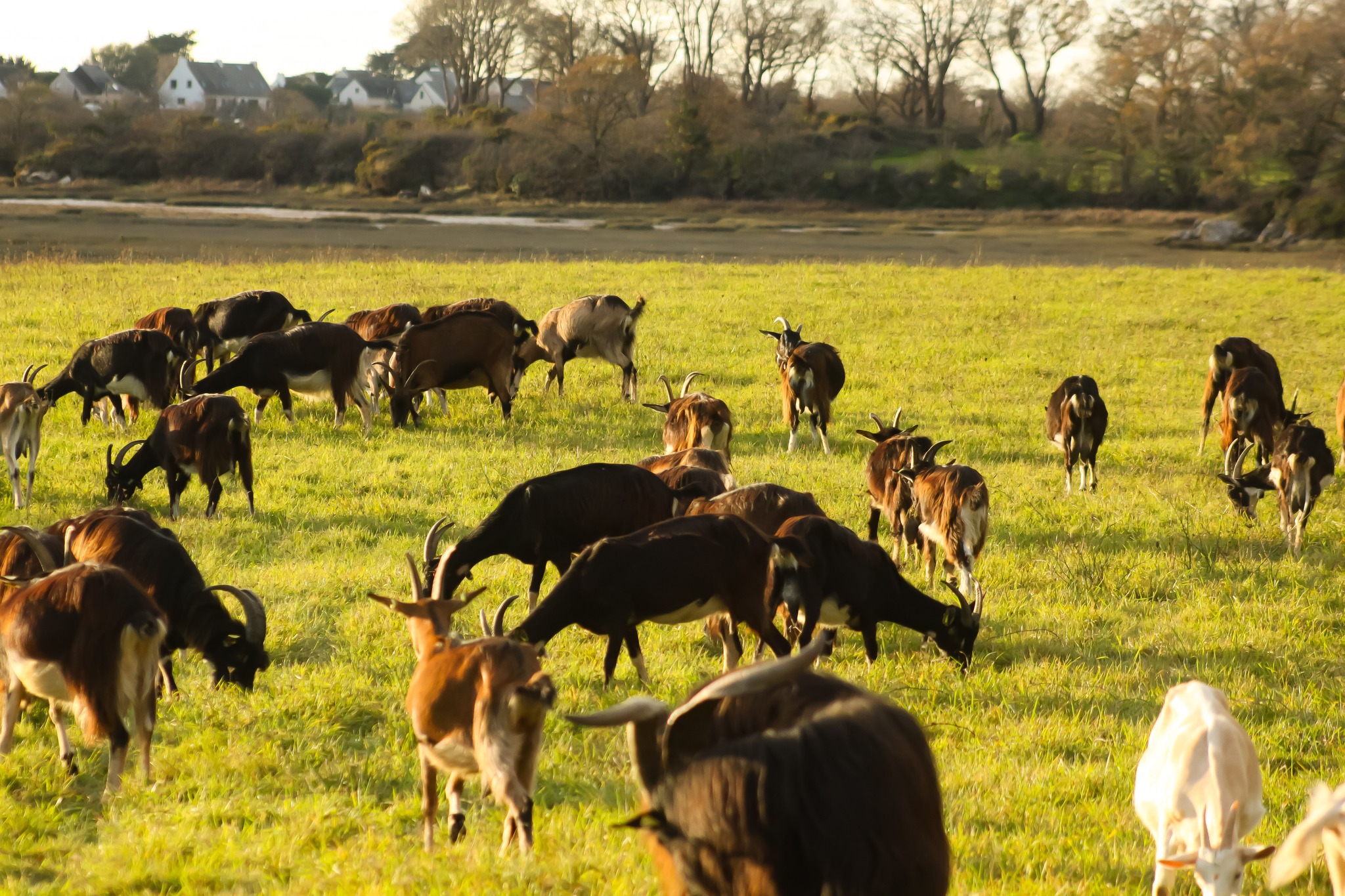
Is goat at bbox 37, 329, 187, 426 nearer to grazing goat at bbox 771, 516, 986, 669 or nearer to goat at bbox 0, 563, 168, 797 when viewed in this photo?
goat at bbox 0, 563, 168, 797

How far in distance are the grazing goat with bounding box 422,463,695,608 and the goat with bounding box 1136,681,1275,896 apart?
376 cm

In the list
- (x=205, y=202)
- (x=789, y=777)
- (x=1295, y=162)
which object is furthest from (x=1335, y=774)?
(x=205, y=202)

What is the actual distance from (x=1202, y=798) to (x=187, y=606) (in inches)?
195

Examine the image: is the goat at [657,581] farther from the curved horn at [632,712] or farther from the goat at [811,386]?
the goat at [811,386]

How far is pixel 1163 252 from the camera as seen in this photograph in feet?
123

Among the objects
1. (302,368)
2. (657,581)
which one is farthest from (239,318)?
(657,581)

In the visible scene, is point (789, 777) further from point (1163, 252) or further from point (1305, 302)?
point (1163, 252)

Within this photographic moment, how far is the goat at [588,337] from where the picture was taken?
50.4ft

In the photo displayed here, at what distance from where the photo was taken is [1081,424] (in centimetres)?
1082

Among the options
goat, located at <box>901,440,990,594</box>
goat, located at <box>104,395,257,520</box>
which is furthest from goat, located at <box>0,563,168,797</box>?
goat, located at <box>901,440,990,594</box>

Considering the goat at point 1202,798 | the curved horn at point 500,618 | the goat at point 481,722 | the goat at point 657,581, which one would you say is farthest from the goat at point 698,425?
the goat at point 1202,798

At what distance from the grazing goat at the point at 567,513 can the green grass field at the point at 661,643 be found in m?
0.56

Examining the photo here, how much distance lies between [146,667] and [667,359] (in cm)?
1287

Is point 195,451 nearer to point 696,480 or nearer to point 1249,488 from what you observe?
point 696,480
